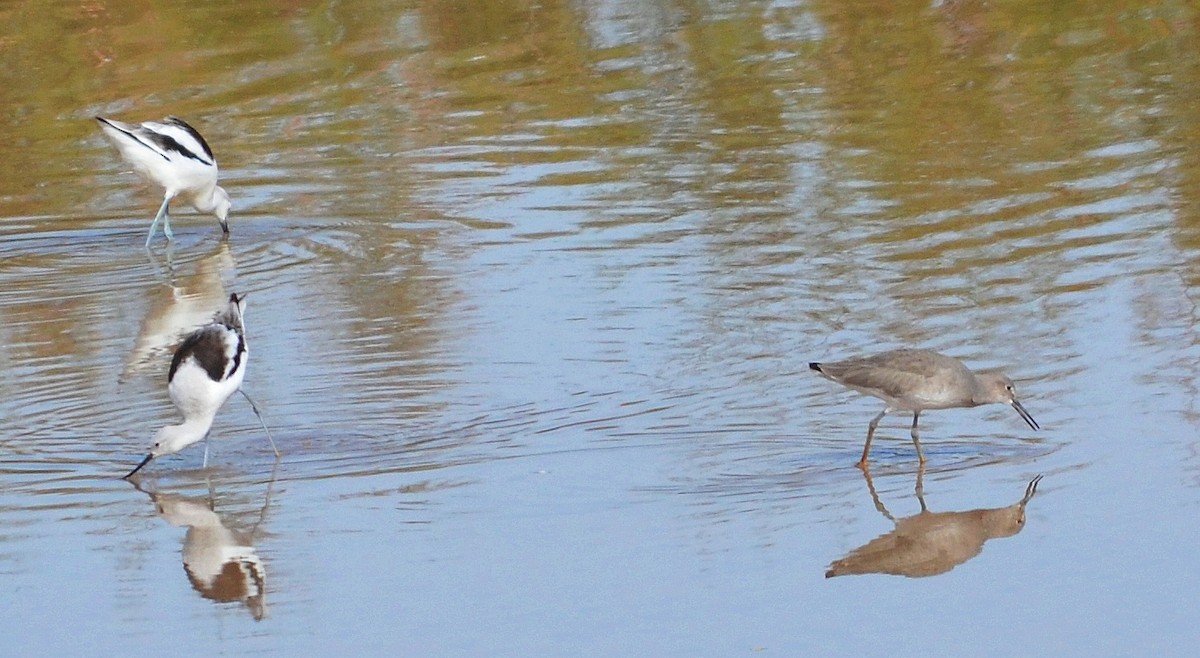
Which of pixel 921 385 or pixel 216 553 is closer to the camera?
pixel 216 553

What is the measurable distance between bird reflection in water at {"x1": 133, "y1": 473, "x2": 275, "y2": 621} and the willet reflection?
82.1 inches

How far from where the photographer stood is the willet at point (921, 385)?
8.75m

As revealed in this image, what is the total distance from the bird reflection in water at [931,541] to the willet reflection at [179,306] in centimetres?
438

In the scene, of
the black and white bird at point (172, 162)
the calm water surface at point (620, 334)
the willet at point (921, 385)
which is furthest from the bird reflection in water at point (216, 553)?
the black and white bird at point (172, 162)

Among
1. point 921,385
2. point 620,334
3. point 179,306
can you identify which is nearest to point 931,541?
point 921,385

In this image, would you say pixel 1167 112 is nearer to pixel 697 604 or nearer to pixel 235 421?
pixel 235 421

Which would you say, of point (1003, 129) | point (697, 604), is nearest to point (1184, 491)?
point (697, 604)

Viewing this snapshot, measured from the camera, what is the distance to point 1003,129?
15.6 metres

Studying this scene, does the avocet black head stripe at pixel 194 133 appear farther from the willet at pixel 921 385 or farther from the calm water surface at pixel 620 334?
the willet at pixel 921 385

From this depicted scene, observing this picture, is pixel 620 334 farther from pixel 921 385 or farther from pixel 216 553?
pixel 216 553

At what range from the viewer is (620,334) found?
35.9 feet

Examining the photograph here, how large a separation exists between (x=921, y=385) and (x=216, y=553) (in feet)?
9.49

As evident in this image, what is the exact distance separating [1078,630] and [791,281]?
5.10m

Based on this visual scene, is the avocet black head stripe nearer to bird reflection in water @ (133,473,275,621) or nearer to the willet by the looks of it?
bird reflection in water @ (133,473,275,621)
